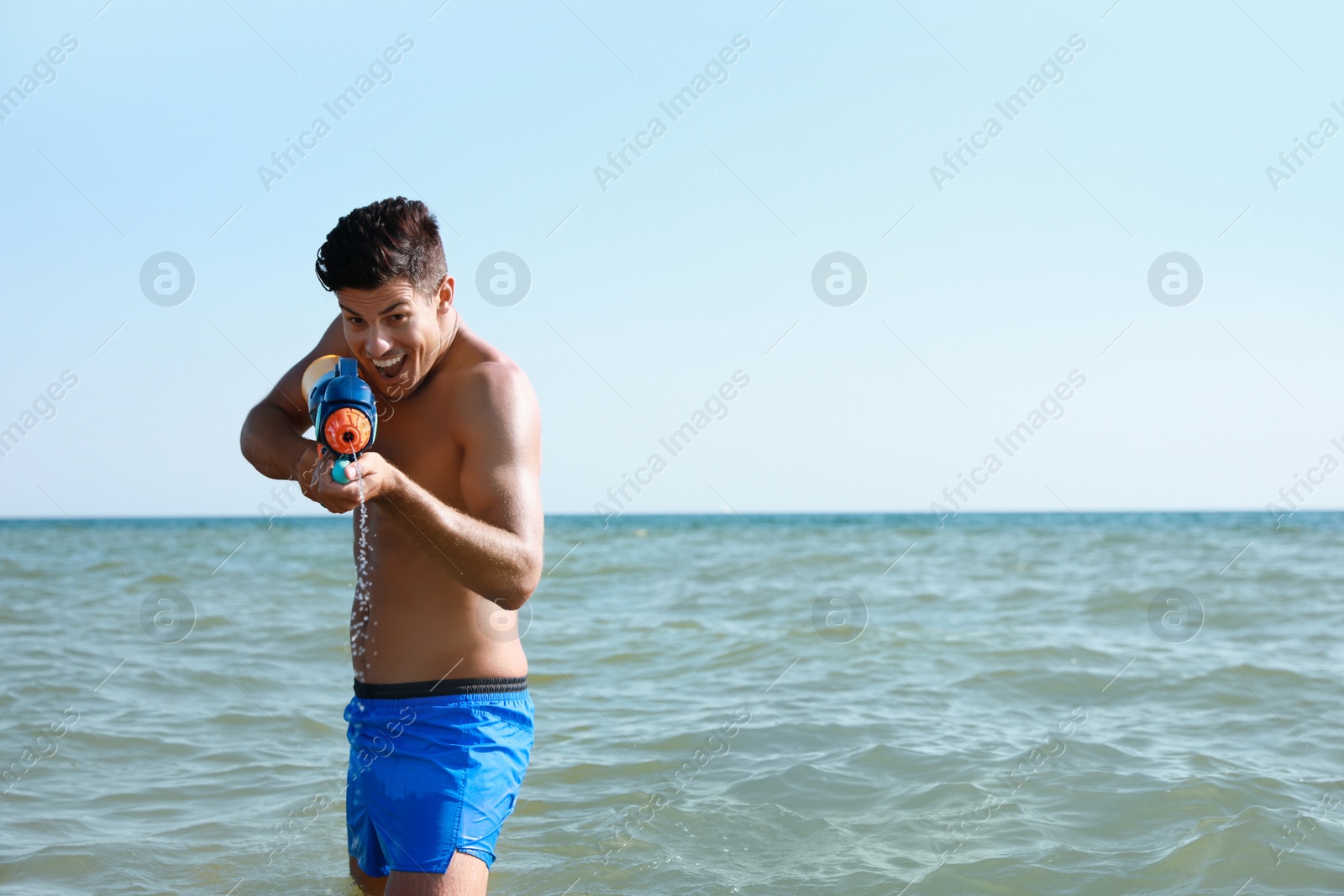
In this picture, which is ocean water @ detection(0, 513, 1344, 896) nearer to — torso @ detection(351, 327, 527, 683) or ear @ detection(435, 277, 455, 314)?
torso @ detection(351, 327, 527, 683)

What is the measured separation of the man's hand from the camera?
1.71 meters

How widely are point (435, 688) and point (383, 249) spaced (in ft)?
3.22

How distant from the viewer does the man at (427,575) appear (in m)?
2.24

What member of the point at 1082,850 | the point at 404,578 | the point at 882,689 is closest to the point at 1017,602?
the point at 882,689

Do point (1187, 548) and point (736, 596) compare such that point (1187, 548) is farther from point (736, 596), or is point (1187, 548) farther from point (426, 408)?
point (426, 408)

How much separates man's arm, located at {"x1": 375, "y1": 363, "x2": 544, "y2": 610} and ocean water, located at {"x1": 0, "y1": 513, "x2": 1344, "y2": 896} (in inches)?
81.1

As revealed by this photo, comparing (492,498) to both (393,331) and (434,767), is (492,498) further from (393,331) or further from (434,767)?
(434,767)

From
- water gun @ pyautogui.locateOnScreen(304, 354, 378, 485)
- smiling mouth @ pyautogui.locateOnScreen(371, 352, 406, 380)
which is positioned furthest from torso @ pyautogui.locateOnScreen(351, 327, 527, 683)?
water gun @ pyautogui.locateOnScreen(304, 354, 378, 485)

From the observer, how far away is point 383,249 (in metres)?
2.20

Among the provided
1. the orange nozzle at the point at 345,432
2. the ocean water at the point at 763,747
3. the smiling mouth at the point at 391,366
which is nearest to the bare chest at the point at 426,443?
the smiling mouth at the point at 391,366

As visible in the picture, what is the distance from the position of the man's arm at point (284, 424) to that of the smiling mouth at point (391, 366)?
0.22 metres

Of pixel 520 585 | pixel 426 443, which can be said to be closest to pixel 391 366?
pixel 426 443

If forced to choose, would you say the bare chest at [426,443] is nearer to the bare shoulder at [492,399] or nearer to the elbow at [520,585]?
the bare shoulder at [492,399]

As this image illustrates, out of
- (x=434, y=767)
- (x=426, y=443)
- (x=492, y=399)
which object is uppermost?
(x=492, y=399)
